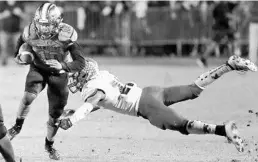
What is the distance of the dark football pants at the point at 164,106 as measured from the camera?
27.3 ft

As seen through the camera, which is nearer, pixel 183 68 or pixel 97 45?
pixel 183 68

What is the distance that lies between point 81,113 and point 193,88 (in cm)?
158

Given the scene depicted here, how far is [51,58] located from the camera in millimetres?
9430

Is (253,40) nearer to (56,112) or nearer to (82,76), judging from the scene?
(56,112)

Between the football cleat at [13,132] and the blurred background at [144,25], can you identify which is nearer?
the football cleat at [13,132]

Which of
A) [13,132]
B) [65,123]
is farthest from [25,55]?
[65,123]

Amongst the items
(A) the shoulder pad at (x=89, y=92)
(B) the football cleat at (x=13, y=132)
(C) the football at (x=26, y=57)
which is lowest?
(B) the football cleat at (x=13, y=132)

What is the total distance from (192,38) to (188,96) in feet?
53.7

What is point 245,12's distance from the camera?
2464cm

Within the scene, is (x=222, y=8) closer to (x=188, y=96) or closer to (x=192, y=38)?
(x=192, y=38)

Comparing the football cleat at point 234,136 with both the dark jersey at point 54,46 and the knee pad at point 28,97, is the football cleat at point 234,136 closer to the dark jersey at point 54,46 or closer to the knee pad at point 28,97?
the dark jersey at point 54,46

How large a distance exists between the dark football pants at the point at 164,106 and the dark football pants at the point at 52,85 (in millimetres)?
1369

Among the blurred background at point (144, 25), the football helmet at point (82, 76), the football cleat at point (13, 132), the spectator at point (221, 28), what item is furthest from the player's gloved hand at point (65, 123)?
the blurred background at point (144, 25)

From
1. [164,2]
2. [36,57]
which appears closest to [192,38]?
[164,2]
